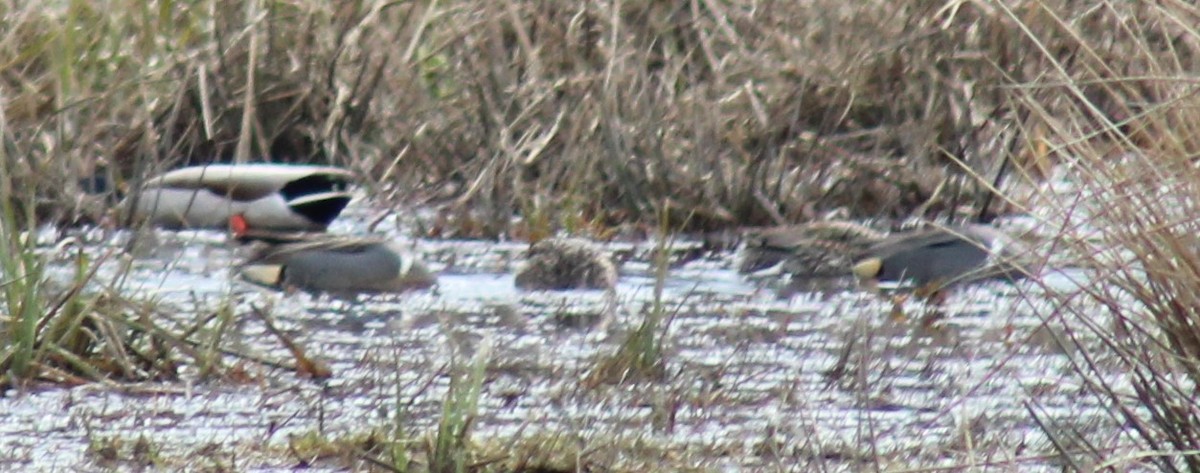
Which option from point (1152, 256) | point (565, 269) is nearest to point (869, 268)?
point (565, 269)

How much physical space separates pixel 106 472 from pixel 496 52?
5.43 metres

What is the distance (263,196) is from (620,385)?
180 inches

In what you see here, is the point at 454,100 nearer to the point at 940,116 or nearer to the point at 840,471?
the point at 940,116

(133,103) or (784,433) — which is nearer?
(784,433)

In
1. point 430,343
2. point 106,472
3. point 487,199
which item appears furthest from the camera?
point 487,199

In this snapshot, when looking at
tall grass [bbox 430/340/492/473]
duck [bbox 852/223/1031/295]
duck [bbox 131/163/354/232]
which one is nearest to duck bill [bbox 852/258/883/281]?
duck [bbox 852/223/1031/295]

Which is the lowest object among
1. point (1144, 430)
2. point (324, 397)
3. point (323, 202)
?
point (323, 202)

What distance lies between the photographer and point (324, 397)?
18.1ft

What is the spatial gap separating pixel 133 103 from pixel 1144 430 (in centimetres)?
680

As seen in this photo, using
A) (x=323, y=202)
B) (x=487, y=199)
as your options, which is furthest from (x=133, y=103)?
(x=487, y=199)

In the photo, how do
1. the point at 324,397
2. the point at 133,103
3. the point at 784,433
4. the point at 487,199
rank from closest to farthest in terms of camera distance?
the point at 784,433 → the point at 324,397 → the point at 487,199 → the point at 133,103

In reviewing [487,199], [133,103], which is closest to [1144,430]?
[487,199]

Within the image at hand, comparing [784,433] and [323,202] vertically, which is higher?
[784,433]

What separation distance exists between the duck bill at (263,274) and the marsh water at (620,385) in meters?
0.10
